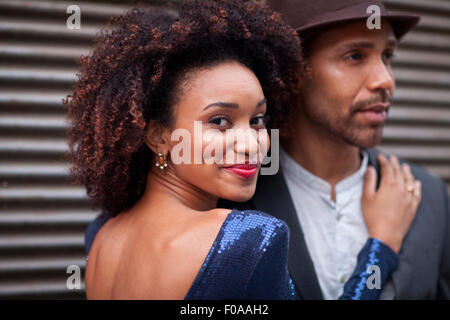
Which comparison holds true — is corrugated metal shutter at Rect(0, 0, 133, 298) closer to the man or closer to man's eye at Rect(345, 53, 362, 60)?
the man

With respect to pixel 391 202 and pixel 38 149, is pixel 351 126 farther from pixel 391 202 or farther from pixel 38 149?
pixel 38 149

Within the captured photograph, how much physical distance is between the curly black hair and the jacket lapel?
59cm

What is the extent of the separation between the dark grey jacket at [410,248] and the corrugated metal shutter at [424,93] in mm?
1456

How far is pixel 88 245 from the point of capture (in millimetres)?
2307

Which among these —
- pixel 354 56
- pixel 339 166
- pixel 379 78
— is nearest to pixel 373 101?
pixel 379 78

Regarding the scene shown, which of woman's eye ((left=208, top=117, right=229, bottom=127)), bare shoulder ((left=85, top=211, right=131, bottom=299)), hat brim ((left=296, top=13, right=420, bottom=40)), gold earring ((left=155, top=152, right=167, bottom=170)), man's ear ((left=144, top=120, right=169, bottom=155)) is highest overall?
hat brim ((left=296, top=13, right=420, bottom=40))

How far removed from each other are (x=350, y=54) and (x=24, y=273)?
2.86 meters

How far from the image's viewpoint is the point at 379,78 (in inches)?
93.4

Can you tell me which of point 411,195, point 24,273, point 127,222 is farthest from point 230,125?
point 24,273

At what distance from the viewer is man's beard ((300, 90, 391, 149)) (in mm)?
2441

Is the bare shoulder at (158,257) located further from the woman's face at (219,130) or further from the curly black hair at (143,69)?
the curly black hair at (143,69)

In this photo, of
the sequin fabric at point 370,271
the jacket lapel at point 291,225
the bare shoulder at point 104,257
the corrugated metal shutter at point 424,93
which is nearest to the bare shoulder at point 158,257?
the bare shoulder at point 104,257

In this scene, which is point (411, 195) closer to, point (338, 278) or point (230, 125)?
point (338, 278)

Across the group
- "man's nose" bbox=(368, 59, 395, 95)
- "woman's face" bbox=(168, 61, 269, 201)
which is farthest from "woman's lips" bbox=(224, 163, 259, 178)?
"man's nose" bbox=(368, 59, 395, 95)
